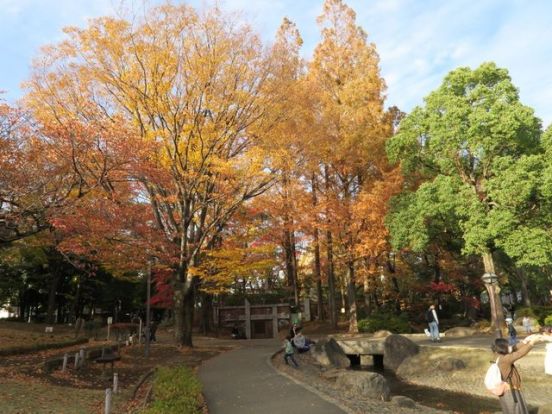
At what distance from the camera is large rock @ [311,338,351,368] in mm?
16125

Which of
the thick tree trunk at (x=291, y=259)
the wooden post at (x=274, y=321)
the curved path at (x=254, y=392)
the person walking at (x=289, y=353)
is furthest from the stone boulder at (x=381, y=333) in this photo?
the curved path at (x=254, y=392)

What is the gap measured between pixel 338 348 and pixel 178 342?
22.0 ft

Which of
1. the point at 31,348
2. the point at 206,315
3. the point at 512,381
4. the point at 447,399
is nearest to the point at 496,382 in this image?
the point at 512,381

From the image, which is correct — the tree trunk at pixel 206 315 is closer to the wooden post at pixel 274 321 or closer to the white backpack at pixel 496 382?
the wooden post at pixel 274 321

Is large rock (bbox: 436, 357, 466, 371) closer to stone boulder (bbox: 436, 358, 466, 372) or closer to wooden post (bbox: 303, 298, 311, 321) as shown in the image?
stone boulder (bbox: 436, 358, 466, 372)

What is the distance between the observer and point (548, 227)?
19.6 metres

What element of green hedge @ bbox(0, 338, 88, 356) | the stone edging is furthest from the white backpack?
green hedge @ bbox(0, 338, 88, 356)

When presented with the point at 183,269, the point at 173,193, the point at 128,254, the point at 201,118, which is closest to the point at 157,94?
the point at 201,118

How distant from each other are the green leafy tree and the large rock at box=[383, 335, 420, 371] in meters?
6.05

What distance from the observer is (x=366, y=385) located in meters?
10.8

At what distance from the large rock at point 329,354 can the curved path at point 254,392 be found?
3144 mm

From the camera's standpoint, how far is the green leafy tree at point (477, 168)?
62.2 ft

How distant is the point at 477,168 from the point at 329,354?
12.4 meters

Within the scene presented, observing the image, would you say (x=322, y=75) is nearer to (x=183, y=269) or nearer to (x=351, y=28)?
(x=351, y=28)
